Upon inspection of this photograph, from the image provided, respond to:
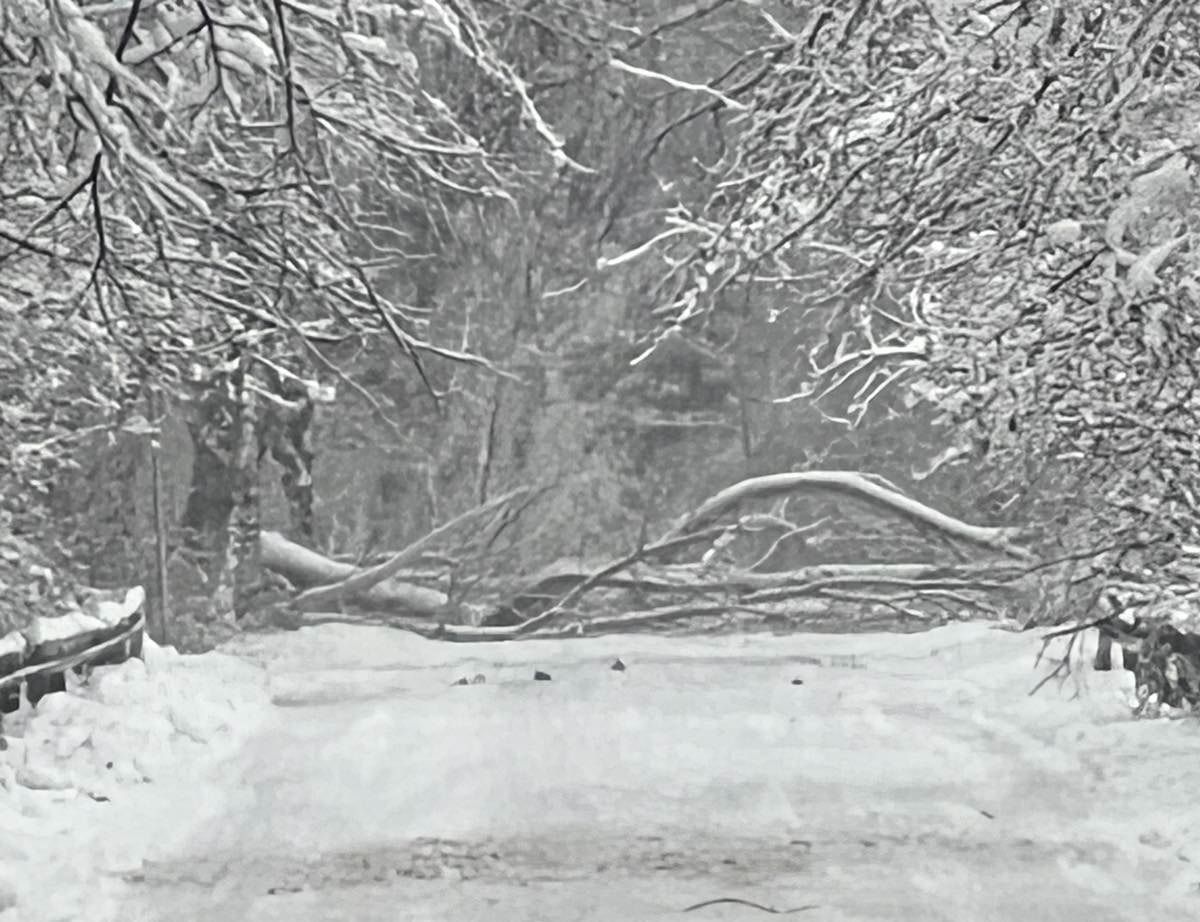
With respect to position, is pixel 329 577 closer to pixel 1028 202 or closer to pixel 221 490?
pixel 221 490

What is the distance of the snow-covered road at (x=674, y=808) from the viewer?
300 inches

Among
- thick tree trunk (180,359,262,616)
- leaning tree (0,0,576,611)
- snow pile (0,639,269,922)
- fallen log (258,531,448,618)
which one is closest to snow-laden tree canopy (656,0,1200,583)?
leaning tree (0,0,576,611)

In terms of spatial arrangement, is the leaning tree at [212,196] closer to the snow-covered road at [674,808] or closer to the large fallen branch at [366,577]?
the large fallen branch at [366,577]

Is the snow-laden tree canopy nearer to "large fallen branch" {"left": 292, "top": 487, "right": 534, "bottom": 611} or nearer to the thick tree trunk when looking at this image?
the thick tree trunk

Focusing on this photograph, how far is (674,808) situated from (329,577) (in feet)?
46.1

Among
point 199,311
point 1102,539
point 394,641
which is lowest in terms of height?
point 394,641

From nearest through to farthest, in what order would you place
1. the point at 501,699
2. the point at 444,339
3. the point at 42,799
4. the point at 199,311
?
the point at 42,799
the point at 199,311
the point at 501,699
the point at 444,339

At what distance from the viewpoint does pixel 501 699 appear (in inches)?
587

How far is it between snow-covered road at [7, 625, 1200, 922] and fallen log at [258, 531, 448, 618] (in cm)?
730

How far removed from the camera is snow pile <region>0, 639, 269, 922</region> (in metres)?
7.90

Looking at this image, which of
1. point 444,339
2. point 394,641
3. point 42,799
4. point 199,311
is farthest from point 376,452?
point 42,799

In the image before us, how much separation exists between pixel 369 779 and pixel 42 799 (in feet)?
7.35

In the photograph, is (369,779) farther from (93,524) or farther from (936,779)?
(93,524)

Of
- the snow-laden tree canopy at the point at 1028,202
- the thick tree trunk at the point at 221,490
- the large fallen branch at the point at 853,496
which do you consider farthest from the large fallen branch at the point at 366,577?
the snow-laden tree canopy at the point at 1028,202
